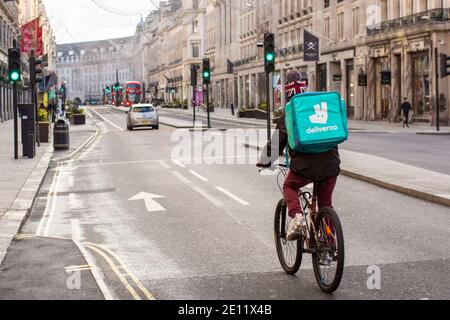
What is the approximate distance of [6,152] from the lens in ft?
82.9

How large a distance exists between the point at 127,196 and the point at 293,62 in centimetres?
5606

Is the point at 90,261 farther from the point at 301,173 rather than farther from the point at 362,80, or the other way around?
the point at 362,80

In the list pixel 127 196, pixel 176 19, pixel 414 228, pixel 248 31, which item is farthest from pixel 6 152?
pixel 176 19

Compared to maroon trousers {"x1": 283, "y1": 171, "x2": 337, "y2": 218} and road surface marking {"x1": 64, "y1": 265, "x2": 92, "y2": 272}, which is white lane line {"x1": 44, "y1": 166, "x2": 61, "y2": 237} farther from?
maroon trousers {"x1": 283, "y1": 171, "x2": 337, "y2": 218}

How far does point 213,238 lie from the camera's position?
30.7 ft

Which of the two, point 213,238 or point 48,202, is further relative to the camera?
point 48,202

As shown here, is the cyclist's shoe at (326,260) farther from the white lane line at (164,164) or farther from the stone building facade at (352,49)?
the stone building facade at (352,49)

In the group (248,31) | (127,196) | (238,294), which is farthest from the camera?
(248,31)

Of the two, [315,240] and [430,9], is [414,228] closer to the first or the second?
[315,240]

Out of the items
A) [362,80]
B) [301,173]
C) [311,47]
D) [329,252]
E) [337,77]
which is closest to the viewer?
[329,252]

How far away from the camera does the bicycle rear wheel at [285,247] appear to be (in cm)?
704

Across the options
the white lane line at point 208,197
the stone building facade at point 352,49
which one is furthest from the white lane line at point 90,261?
the stone building facade at point 352,49

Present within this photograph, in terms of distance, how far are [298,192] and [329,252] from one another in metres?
0.75

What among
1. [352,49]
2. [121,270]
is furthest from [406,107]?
[121,270]
